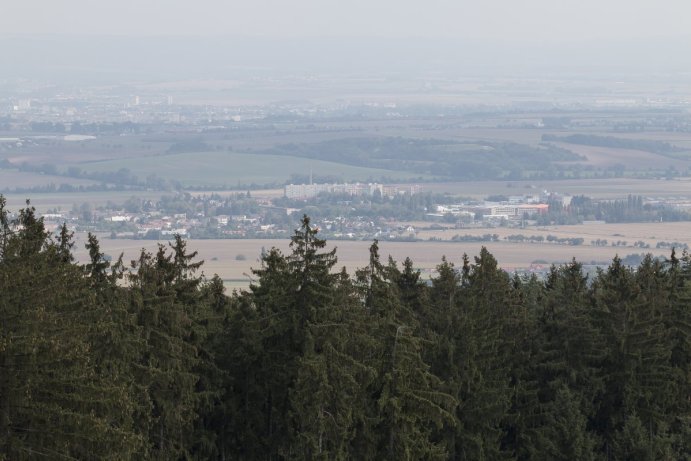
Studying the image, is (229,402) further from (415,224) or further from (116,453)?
(415,224)

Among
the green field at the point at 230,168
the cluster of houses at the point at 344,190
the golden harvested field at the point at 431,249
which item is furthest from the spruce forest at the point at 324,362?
the green field at the point at 230,168

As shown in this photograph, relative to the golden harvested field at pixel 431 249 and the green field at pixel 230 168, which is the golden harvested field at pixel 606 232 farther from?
the green field at pixel 230 168

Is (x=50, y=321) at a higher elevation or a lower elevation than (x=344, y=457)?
higher

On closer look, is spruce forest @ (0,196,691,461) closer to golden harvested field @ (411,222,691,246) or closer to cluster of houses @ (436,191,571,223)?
golden harvested field @ (411,222,691,246)

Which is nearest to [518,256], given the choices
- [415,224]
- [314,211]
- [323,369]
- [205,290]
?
[415,224]

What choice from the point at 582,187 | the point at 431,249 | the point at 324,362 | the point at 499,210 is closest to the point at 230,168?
the point at 582,187

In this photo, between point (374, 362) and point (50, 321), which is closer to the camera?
point (50, 321)

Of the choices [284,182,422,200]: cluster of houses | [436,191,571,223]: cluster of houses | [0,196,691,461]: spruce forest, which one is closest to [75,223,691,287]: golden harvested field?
[436,191,571,223]: cluster of houses

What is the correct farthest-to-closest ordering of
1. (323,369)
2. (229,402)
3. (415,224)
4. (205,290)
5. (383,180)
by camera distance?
(383,180), (415,224), (205,290), (229,402), (323,369)

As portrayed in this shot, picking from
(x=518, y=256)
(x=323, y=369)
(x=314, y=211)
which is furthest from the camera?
(x=314, y=211)
